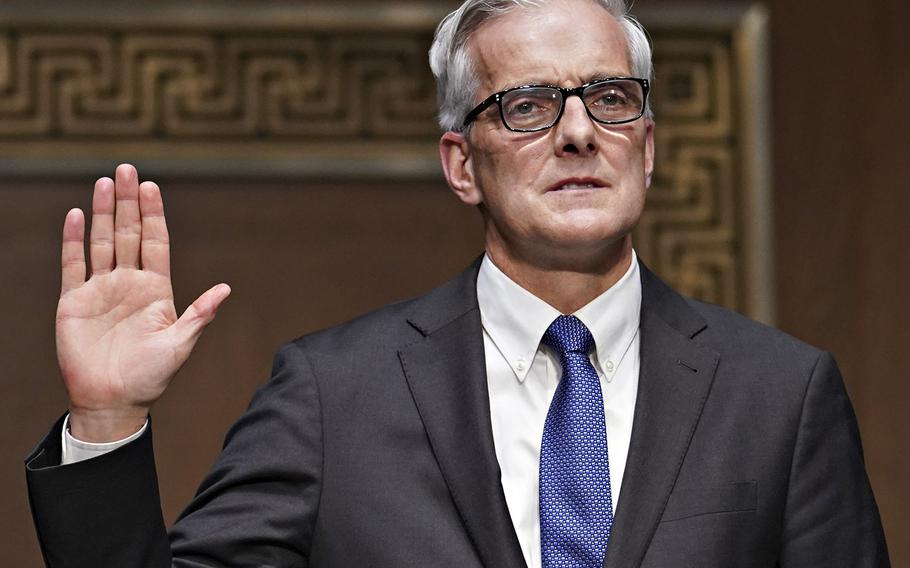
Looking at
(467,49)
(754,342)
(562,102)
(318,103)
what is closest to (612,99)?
(562,102)

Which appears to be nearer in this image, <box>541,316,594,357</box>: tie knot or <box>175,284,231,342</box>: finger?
<box>175,284,231,342</box>: finger

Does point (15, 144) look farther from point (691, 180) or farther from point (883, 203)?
point (883, 203)

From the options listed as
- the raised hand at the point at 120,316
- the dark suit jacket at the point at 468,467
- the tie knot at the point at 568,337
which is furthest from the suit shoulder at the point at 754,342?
the raised hand at the point at 120,316

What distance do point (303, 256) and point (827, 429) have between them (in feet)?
5.46

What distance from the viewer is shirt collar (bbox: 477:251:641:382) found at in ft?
5.35

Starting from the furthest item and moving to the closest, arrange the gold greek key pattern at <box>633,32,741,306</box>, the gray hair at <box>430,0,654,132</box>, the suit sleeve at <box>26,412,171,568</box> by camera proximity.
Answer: the gold greek key pattern at <box>633,32,741,306</box>
the gray hair at <box>430,0,654,132</box>
the suit sleeve at <box>26,412,171,568</box>

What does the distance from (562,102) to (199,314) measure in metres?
0.52

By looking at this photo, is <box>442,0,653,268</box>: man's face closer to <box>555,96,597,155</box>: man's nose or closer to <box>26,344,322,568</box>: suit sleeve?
<box>555,96,597,155</box>: man's nose

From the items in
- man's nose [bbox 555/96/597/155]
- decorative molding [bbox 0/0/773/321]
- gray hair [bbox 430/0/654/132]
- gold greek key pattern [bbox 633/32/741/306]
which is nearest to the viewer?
man's nose [bbox 555/96/597/155]

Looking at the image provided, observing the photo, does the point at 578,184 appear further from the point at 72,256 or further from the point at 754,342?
the point at 72,256

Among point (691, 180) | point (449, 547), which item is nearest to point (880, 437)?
point (691, 180)

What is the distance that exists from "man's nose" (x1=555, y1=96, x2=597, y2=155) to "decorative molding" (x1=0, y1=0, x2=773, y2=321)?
4.69ft

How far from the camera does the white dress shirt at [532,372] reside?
61.1 inches

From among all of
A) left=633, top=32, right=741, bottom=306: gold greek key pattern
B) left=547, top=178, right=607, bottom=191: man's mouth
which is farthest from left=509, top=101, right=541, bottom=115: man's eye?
left=633, top=32, right=741, bottom=306: gold greek key pattern
